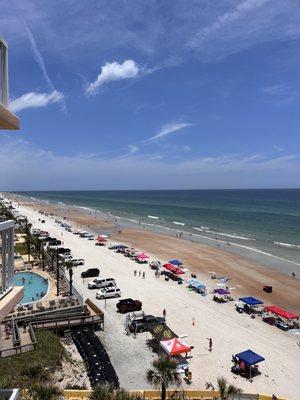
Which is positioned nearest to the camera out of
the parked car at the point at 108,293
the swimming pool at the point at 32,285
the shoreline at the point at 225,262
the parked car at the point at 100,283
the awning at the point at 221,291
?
the swimming pool at the point at 32,285

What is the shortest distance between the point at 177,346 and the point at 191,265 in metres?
31.7

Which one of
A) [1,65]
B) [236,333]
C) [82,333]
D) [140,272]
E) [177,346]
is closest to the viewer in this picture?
[1,65]

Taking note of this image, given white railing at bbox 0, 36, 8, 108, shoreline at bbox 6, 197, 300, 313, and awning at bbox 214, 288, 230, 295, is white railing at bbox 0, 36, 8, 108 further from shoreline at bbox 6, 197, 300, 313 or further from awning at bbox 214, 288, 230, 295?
shoreline at bbox 6, 197, 300, 313

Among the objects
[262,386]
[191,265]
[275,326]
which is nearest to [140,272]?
[191,265]

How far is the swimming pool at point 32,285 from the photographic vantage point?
118 ft

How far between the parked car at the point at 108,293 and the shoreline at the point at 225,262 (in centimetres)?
1363

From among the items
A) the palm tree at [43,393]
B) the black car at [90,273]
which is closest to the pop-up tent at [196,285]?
the black car at [90,273]

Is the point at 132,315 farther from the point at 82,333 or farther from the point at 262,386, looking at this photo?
the point at 262,386

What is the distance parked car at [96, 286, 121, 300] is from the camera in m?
37.8

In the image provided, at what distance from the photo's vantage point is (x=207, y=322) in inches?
1278

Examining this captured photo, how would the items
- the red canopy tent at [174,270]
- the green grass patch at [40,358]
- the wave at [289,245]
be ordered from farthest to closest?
the wave at [289,245] < the red canopy tent at [174,270] < the green grass patch at [40,358]

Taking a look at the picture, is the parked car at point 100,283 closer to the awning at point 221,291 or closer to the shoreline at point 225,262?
the awning at point 221,291

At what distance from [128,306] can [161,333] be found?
7547 mm

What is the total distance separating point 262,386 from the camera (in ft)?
75.2
